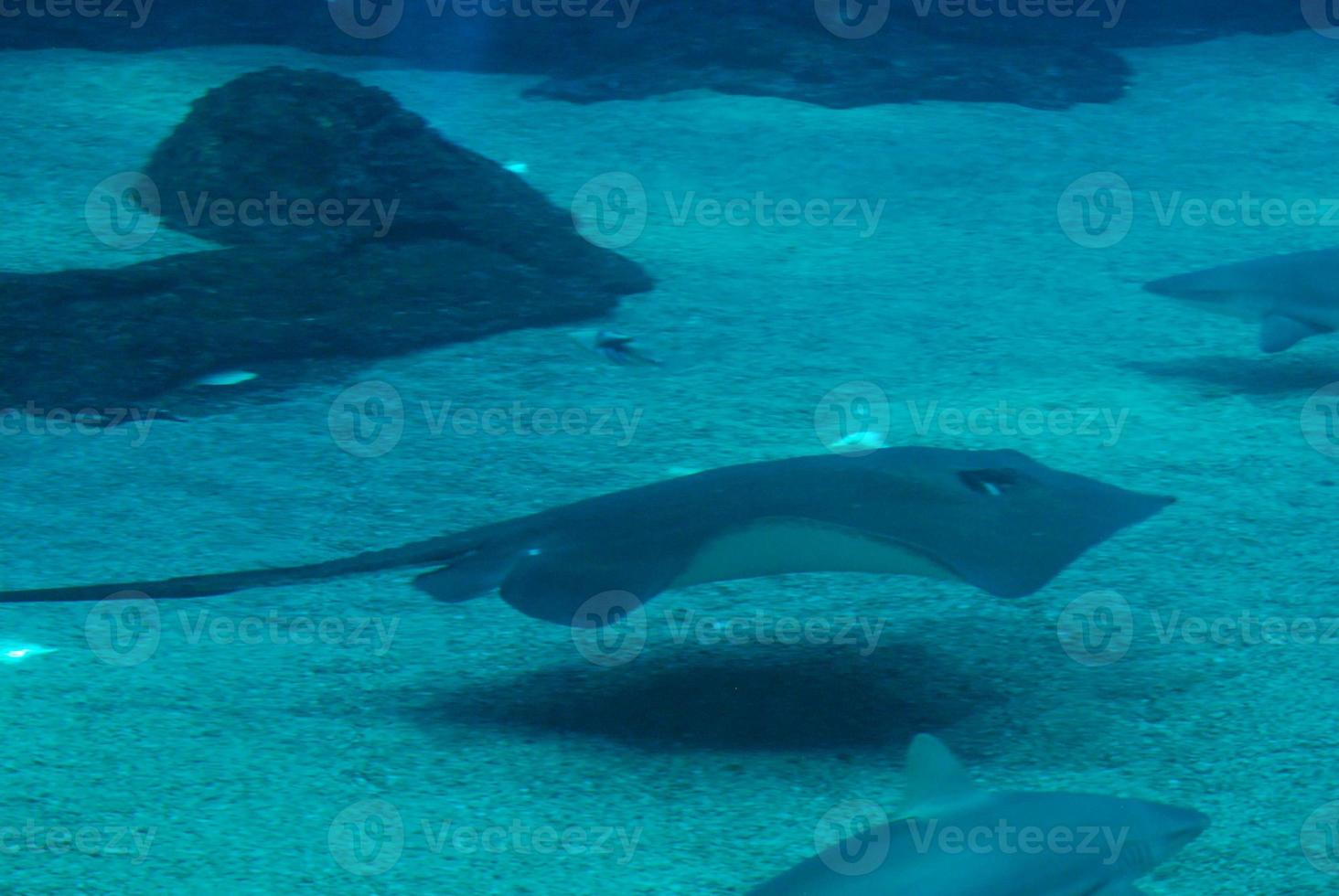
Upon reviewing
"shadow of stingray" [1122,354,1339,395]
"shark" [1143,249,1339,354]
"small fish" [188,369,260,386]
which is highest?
"shark" [1143,249,1339,354]

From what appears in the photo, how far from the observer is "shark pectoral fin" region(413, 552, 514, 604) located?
2684mm

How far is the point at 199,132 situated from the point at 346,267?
1.70 m

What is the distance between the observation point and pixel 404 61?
Result: 13.7 m

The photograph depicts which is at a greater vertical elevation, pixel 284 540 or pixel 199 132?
pixel 199 132

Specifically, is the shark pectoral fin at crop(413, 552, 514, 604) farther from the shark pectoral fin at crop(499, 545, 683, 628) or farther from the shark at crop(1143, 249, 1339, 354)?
the shark at crop(1143, 249, 1339, 354)

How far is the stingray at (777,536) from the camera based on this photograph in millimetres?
2561

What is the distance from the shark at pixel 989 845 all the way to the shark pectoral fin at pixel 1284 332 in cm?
378

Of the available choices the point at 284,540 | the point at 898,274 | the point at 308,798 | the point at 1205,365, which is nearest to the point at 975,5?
the point at 898,274

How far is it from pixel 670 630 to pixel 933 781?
4.77ft

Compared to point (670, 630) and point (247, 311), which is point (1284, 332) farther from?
point (247, 311)

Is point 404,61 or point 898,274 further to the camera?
point 404,61

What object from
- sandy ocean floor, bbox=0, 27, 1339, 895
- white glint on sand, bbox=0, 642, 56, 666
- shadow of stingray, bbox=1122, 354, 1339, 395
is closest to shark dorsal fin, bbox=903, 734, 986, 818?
sandy ocean floor, bbox=0, 27, 1339, 895

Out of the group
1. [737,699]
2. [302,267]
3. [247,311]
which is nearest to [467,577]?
[737,699]

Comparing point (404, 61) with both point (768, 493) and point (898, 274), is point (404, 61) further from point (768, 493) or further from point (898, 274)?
point (768, 493)
